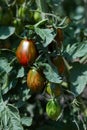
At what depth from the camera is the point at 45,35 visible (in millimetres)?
1371

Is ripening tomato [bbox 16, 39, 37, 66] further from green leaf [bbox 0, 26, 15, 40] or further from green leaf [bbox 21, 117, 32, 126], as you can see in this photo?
green leaf [bbox 21, 117, 32, 126]

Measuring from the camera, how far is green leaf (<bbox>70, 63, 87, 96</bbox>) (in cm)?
145

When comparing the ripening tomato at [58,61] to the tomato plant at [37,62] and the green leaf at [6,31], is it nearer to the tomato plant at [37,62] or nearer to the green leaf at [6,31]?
the tomato plant at [37,62]

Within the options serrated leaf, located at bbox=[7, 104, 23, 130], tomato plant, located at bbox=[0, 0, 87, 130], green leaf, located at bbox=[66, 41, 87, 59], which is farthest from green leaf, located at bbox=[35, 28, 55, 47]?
serrated leaf, located at bbox=[7, 104, 23, 130]

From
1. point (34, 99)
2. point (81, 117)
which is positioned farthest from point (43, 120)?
point (81, 117)

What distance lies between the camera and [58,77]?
A: 54.2 inches

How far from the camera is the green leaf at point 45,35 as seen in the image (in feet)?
4.49

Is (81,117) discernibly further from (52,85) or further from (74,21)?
(74,21)

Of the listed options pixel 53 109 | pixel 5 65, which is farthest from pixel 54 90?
pixel 5 65

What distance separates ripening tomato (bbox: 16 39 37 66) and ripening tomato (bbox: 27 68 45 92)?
0.03 metres

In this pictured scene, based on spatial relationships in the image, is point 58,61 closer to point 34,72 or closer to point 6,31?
point 34,72

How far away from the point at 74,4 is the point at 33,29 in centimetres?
177

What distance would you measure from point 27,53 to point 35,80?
0.09m

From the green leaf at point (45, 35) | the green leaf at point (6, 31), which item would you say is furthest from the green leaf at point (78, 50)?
the green leaf at point (6, 31)
